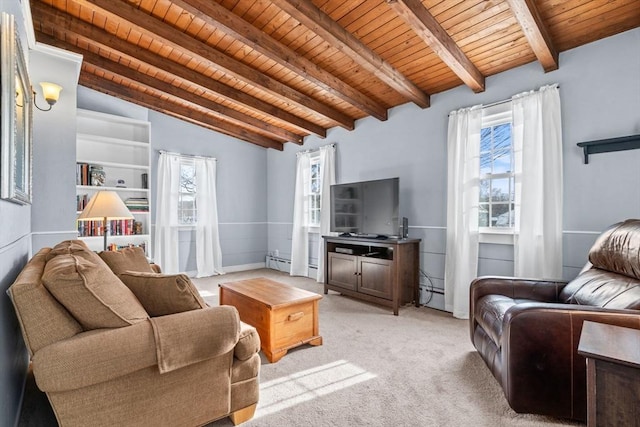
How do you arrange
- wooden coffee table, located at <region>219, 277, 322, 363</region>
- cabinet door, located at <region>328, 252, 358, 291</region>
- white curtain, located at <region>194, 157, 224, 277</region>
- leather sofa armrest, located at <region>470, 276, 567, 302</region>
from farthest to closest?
white curtain, located at <region>194, 157, 224, 277</region> → cabinet door, located at <region>328, 252, 358, 291</region> → wooden coffee table, located at <region>219, 277, 322, 363</region> → leather sofa armrest, located at <region>470, 276, 567, 302</region>

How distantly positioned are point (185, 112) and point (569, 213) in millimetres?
5317

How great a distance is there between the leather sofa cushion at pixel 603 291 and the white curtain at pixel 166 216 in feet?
17.4

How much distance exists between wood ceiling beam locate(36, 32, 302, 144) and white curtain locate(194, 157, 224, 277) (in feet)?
3.27

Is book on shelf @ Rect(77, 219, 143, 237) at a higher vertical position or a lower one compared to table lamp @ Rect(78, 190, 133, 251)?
lower

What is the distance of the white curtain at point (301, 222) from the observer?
226 inches

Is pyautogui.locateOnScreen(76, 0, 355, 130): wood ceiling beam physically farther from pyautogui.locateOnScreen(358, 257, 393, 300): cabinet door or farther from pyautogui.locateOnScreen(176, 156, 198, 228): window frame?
pyautogui.locateOnScreen(176, 156, 198, 228): window frame

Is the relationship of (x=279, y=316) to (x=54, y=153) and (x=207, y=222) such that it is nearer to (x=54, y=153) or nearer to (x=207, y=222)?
(x=54, y=153)

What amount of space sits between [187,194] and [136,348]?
4810 mm

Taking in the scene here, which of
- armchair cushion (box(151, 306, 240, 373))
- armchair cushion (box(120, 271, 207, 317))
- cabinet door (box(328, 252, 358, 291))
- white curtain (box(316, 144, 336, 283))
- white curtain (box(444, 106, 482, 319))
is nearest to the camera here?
armchair cushion (box(151, 306, 240, 373))

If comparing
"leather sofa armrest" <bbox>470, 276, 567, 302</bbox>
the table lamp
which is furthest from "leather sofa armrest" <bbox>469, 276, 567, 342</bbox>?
the table lamp

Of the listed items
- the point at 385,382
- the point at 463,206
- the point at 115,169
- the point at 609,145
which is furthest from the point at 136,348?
the point at 115,169

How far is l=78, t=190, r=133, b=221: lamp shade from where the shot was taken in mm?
2877

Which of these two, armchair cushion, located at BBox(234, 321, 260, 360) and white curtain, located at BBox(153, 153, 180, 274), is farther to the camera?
white curtain, located at BBox(153, 153, 180, 274)

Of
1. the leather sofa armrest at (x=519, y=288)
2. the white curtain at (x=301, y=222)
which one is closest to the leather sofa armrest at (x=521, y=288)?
the leather sofa armrest at (x=519, y=288)
